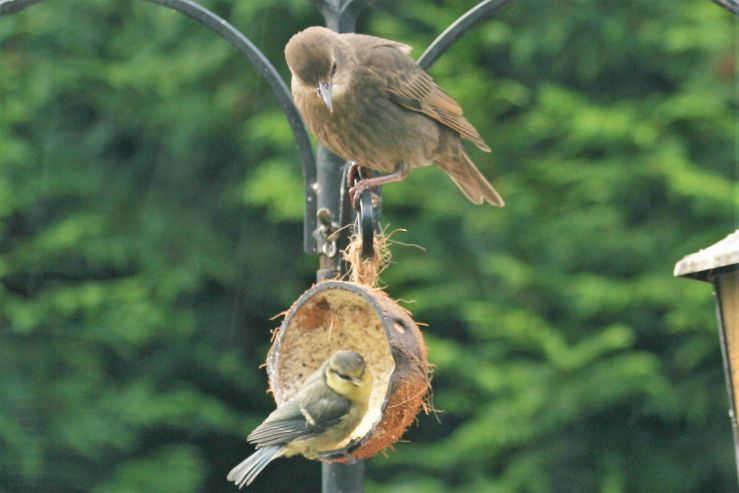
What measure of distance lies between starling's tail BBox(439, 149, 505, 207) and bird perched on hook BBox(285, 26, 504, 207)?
0.06m

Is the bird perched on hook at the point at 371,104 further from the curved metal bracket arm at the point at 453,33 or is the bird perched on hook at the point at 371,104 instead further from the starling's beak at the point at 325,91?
the curved metal bracket arm at the point at 453,33

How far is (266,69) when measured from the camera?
261cm

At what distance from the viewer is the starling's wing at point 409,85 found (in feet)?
9.82

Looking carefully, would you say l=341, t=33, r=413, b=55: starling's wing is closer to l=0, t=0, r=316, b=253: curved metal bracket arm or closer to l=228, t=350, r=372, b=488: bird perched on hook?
l=0, t=0, r=316, b=253: curved metal bracket arm

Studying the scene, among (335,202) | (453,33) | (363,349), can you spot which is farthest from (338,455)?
(453,33)

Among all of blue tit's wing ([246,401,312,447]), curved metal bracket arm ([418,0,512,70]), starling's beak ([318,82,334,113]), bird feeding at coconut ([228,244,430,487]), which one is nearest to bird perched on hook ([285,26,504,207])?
starling's beak ([318,82,334,113])

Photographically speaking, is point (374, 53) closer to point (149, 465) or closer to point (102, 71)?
point (102, 71)

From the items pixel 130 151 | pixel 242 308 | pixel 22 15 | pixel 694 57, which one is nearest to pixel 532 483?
pixel 242 308

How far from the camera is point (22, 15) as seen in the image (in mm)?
4770

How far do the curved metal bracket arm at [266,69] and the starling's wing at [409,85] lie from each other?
40cm

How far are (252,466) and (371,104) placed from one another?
37.3 inches

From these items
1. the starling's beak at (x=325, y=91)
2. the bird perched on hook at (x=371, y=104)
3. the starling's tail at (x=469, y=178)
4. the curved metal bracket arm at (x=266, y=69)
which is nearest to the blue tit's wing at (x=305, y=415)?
the curved metal bracket arm at (x=266, y=69)

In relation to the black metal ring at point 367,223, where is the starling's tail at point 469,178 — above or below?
above

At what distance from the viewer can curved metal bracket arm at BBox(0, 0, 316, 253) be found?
2.58 metres
